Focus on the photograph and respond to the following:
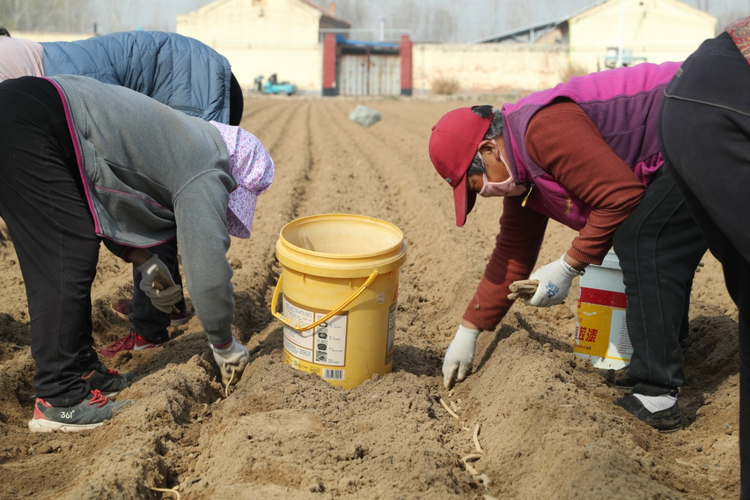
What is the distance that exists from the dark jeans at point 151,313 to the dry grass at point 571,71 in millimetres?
25060

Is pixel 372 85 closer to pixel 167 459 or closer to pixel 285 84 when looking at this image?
pixel 285 84

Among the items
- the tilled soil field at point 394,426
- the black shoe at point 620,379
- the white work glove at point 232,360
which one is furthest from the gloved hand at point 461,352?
the white work glove at point 232,360

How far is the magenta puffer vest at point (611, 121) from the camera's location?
2346 mm

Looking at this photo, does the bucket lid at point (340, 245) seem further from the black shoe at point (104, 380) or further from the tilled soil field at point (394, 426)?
the black shoe at point (104, 380)

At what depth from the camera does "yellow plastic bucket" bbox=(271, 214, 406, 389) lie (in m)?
2.60

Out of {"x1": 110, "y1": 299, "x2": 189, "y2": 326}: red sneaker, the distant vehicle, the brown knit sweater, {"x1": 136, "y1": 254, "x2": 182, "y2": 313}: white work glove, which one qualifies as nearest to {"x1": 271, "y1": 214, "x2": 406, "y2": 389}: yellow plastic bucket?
{"x1": 136, "y1": 254, "x2": 182, "y2": 313}: white work glove

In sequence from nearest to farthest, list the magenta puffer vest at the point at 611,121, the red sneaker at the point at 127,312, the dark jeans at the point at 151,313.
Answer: the magenta puffer vest at the point at 611,121
the dark jeans at the point at 151,313
the red sneaker at the point at 127,312

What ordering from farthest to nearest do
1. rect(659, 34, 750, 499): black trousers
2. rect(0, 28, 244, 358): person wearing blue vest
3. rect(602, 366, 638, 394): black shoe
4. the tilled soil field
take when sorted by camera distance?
rect(0, 28, 244, 358): person wearing blue vest
rect(602, 366, 638, 394): black shoe
the tilled soil field
rect(659, 34, 750, 499): black trousers

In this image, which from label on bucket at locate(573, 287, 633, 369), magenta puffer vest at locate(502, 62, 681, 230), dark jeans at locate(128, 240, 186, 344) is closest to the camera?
magenta puffer vest at locate(502, 62, 681, 230)

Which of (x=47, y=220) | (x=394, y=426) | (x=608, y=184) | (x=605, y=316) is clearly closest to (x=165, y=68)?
(x=47, y=220)

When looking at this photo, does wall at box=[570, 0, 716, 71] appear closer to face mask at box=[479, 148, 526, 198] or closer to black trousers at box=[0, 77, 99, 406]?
face mask at box=[479, 148, 526, 198]

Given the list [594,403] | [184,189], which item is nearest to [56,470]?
[184,189]

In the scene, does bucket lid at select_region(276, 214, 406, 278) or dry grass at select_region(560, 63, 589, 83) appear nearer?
bucket lid at select_region(276, 214, 406, 278)

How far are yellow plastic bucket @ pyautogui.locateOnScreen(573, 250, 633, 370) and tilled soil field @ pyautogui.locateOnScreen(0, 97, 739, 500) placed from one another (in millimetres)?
108
